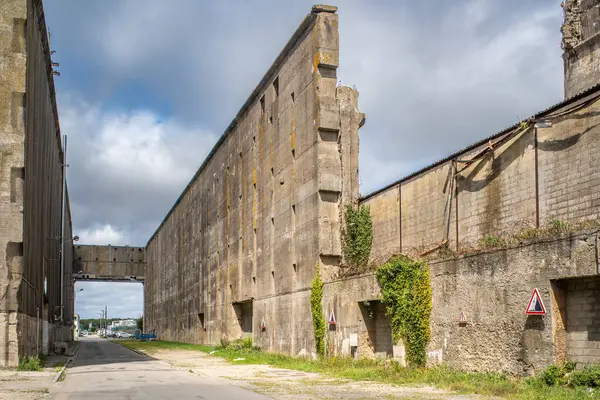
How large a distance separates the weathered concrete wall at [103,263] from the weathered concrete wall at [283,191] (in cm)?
3861

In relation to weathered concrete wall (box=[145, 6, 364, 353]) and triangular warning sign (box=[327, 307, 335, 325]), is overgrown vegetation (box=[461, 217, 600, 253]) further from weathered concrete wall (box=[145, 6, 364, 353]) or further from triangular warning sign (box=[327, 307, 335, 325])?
weathered concrete wall (box=[145, 6, 364, 353])

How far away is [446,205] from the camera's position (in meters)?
20.6

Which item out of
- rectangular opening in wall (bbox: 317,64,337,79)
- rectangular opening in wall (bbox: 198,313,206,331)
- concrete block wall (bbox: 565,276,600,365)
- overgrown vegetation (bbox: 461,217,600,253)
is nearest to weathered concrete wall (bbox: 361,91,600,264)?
overgrown vegetation (bbox: 461,217,600,253)

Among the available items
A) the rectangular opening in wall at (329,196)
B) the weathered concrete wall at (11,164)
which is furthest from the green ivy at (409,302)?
the weathered concrete wall at (11,164)

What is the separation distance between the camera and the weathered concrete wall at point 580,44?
32750 mm

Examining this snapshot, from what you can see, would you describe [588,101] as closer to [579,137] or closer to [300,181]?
[579,137]

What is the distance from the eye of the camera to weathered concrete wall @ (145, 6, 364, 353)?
26.8 meters

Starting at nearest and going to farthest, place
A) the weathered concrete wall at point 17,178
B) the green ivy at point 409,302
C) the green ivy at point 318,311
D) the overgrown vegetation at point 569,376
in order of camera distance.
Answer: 1. the overgrown vegetation at point 569,376
2. the green ivy at point 409,302
3. the weathered concrete wall at point 17,178
4. the green ivy at point 318,311

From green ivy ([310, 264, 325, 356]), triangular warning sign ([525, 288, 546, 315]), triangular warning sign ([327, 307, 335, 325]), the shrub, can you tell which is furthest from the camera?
green ivy ([310, 264, 325, 356])

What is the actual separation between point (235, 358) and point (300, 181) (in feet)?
29.2

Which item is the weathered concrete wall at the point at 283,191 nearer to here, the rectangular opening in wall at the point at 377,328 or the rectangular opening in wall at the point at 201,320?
the rectangular opening in wall at the point at 201,320

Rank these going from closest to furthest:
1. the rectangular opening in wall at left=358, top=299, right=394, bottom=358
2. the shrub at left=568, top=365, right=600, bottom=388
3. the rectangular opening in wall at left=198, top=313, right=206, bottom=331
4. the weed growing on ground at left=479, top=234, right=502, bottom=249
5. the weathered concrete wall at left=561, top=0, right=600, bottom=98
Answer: the shrub at left=568, top=365, right=600, bottom=388, the weed growing on ground at left=479, top=234, right=502, bottom=249, the rectangular opening in wall at left=358, top=299, right=394, bottom=358, the weathered concrete wall at left=561, top=0, right=600, bottom=98, the rectangular opening in wall at left=198, top=313, right=206, bottom=331

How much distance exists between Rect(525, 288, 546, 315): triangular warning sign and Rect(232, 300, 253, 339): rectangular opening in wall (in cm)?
2631

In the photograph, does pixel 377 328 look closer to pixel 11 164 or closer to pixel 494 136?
pixel 494 136
